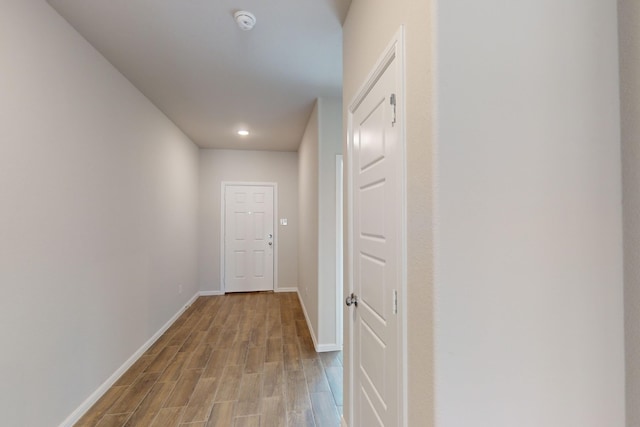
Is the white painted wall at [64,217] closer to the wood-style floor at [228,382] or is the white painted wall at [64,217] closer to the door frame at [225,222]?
the wood-style floor at [228,382]

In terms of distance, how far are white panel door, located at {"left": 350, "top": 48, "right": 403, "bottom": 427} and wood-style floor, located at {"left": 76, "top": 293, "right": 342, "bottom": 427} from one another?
0.66 metres

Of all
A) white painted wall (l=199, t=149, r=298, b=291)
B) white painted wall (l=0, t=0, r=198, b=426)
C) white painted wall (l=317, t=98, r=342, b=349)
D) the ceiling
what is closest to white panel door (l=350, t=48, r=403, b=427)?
the ceiling

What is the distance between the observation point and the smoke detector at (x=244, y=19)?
175cm

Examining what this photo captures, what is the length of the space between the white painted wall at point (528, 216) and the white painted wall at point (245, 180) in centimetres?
457

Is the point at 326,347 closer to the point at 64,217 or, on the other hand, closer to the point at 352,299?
the point at 352,299

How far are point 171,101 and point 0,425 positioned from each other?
2.80m

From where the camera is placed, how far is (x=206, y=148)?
507cm

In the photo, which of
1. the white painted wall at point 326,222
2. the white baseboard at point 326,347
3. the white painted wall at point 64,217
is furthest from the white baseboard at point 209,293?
the white baseboard at point 326,347

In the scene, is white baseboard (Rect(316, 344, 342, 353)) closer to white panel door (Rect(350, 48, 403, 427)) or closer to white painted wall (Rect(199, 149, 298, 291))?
white panel door (Rect(350, 48, 403, 427))

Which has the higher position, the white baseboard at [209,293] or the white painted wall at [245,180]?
the white painted wall at [245,180]

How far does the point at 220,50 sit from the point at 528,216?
225 cm

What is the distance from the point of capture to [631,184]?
2.79 ft

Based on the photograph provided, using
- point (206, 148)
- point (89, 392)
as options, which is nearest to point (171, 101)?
point (206, 148)

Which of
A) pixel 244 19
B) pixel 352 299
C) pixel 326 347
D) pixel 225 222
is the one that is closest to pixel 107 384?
pixel 326 347
